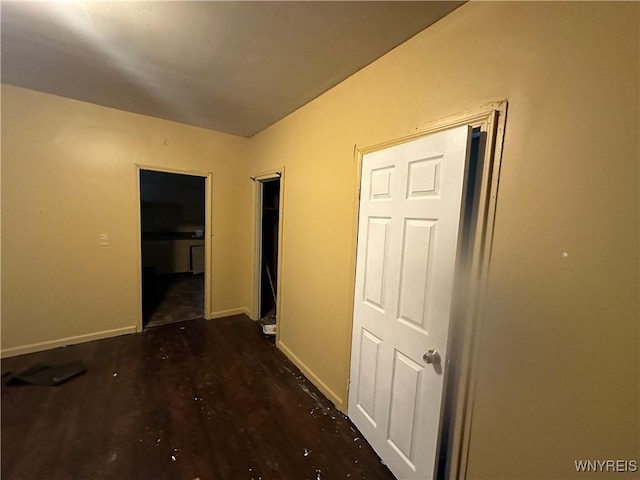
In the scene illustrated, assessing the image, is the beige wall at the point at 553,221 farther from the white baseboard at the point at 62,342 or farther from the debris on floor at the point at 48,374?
the white baseboard at the point at 62,342

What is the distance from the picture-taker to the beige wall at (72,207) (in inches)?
96.5

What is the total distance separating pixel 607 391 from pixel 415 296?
71cm

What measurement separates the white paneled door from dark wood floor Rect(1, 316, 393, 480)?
1.19 ft

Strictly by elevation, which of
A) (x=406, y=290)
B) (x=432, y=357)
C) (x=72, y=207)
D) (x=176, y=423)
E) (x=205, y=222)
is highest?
(x=72, y=207)

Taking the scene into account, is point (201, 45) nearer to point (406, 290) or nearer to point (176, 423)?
point (406, 290)

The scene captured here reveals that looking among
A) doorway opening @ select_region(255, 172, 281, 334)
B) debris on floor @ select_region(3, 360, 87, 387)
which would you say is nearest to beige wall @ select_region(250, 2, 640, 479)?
doorway opening @ select_region(255, 172, 281, 334)

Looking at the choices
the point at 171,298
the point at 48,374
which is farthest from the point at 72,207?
the point at 171,298

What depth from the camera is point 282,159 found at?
113 inches

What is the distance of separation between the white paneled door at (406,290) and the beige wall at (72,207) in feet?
8.96

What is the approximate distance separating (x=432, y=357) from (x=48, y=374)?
316 cm

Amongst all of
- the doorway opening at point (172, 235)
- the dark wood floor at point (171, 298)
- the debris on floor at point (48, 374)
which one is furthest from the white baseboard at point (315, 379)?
the doorway opening at point (172, 235)

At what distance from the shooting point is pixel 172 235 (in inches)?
243

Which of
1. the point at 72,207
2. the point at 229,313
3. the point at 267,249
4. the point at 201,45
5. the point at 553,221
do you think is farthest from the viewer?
the point at 267,249

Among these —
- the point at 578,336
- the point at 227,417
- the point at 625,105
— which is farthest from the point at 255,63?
the point at 227,417
